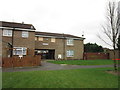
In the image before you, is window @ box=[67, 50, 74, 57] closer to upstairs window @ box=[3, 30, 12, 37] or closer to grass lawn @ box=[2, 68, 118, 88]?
upstairs window @ box=[3, 30, 12, 37]

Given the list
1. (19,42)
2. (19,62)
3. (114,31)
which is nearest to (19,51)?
(19,42)

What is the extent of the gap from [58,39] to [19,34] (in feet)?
33.3

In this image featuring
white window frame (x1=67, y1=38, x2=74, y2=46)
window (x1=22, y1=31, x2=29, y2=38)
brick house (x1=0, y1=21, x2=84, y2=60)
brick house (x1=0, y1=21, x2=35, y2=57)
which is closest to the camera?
brick house (x1=0, y1=21, x2=35, y2=57)

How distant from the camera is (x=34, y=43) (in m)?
22.2

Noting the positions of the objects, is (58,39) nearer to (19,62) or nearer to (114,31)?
(19,62)

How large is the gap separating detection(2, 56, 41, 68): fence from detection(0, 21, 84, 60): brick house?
3.72 metres

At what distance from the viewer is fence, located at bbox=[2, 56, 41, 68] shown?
Result: 1384cm

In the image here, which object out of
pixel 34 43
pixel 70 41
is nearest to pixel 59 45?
pixel 70 41

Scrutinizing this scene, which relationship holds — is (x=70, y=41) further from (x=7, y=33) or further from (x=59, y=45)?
(x=7, y=33)

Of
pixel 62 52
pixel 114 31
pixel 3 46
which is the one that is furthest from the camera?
pixel 62 52

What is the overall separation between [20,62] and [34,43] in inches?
329

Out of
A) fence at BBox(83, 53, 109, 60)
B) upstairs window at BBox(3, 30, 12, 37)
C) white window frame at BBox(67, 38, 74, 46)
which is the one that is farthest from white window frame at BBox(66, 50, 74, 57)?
upstairs window at BBox(3, 30, 12, 37)

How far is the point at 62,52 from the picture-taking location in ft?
91.4

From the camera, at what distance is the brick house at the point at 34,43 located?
20.3 meters
